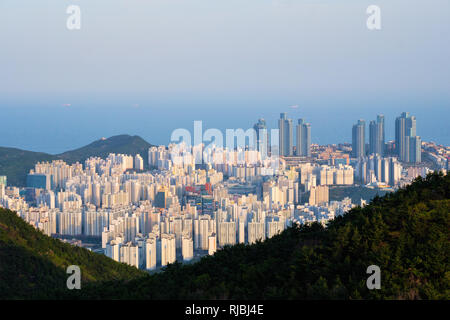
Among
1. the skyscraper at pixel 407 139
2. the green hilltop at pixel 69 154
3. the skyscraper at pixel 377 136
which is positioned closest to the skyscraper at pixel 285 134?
the skyscraper at pixel 377 136

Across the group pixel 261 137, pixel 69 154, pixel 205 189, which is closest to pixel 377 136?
pixel 261 137

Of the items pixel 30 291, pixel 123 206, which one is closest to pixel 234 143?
pixel 123 206

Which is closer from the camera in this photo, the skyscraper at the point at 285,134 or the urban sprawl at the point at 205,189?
the urban sprawl at the point at 205,189

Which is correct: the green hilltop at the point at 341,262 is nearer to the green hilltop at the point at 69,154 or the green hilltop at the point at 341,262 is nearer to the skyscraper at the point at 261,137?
the green hilltop at the point at 69,154

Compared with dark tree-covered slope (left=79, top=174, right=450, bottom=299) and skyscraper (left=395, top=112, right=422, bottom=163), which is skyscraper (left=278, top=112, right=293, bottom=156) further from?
dark tree-covered slope (left=79, top=174, right=450, bottom=299)

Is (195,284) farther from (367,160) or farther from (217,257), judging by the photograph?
(367,160)

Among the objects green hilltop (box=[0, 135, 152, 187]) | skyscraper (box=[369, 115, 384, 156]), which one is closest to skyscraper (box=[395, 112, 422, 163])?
skyscraper (box=[369, 115, 384, 156])
